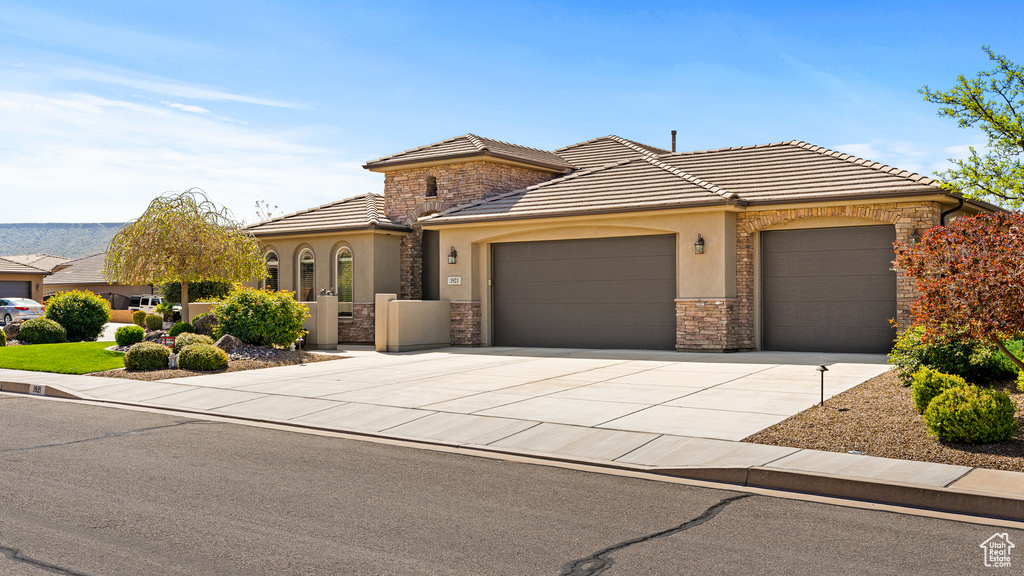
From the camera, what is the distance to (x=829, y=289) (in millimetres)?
18781

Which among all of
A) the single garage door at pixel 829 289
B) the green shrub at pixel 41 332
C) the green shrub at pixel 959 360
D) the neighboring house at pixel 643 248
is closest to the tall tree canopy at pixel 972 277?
the green shrub at pixel 959 360

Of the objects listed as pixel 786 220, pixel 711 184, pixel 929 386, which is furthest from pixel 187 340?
pixel 929 386

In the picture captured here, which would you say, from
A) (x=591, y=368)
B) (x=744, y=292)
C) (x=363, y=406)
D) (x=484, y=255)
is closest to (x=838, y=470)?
(x=363, y=406)

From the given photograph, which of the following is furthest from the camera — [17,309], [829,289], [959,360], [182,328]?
[17,309]

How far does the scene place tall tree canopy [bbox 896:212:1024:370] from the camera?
852cm

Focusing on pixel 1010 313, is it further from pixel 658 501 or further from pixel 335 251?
pixel 335 251

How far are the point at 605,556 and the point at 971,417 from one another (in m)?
4.75

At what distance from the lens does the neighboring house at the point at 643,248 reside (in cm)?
1842

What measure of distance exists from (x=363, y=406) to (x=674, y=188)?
1103cm

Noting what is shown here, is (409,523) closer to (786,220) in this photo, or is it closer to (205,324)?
(786,220)

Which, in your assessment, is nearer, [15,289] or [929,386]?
[929,386]

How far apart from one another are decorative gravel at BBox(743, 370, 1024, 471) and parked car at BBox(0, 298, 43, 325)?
118ft

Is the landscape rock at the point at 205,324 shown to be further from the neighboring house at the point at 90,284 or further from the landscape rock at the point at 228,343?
the neighboring house at the point at 90,284

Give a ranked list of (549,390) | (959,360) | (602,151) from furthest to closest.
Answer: (602,151) → (549,390) → (959,360)
